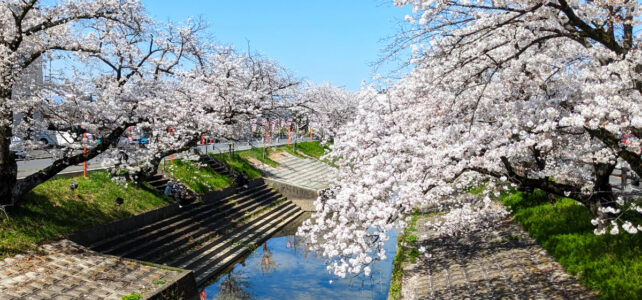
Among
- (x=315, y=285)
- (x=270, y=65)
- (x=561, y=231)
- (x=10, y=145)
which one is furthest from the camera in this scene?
(x=270, y=65)

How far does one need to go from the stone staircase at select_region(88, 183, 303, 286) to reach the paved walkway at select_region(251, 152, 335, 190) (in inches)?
Answer: 202

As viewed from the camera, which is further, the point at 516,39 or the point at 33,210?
the point at 33,210

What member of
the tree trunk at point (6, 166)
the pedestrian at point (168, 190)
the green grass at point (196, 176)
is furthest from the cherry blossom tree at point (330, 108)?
the tree trunk at point (6, 166)

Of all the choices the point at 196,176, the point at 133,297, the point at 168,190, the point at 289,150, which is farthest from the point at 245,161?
the point at 133,297

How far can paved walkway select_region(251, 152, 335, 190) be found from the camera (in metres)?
31.1

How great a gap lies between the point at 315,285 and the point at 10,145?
1125 cm

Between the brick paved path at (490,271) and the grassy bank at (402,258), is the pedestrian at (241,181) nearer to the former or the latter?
the grassy bank at (402,258)

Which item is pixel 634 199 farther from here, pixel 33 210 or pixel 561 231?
pixel 33 210

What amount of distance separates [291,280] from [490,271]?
23.9 feet

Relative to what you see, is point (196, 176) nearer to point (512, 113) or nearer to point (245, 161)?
point (245, 161)

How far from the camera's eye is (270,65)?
28672 mm

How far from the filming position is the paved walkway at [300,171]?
102 feet

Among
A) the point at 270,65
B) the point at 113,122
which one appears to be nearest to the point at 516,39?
the point at 113,122

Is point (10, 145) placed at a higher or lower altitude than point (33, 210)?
higher
